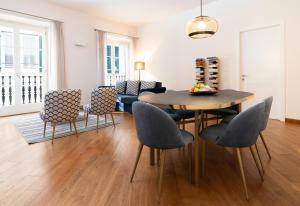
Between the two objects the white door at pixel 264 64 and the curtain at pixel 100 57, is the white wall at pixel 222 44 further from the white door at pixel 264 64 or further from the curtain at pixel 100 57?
the curtain at pixel 100 57

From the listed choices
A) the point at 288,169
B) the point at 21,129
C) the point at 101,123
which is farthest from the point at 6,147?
the point at 288,169

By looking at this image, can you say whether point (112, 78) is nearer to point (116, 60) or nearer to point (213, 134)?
point (116, 60)

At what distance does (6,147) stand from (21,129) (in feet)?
3.34

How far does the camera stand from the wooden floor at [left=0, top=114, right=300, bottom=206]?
1.70 m

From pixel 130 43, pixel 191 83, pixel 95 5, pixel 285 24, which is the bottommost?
pixel 191 83

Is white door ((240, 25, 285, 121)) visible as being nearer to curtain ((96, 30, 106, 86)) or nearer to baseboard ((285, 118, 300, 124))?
baseboard ((285, 118, 300, 124))

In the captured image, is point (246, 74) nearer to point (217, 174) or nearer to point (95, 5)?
point (217, 174)

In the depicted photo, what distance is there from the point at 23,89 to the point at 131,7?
12.0 ft

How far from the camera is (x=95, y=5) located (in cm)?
561

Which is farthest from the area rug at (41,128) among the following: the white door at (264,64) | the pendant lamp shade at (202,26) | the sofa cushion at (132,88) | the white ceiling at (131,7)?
the white door at (264,64)

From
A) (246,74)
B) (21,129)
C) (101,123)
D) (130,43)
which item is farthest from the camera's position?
(130,43)

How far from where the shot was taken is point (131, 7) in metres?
5.77

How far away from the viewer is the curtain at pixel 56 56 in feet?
18.6

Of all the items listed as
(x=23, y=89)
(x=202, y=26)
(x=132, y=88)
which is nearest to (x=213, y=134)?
(x=202, y=26)
